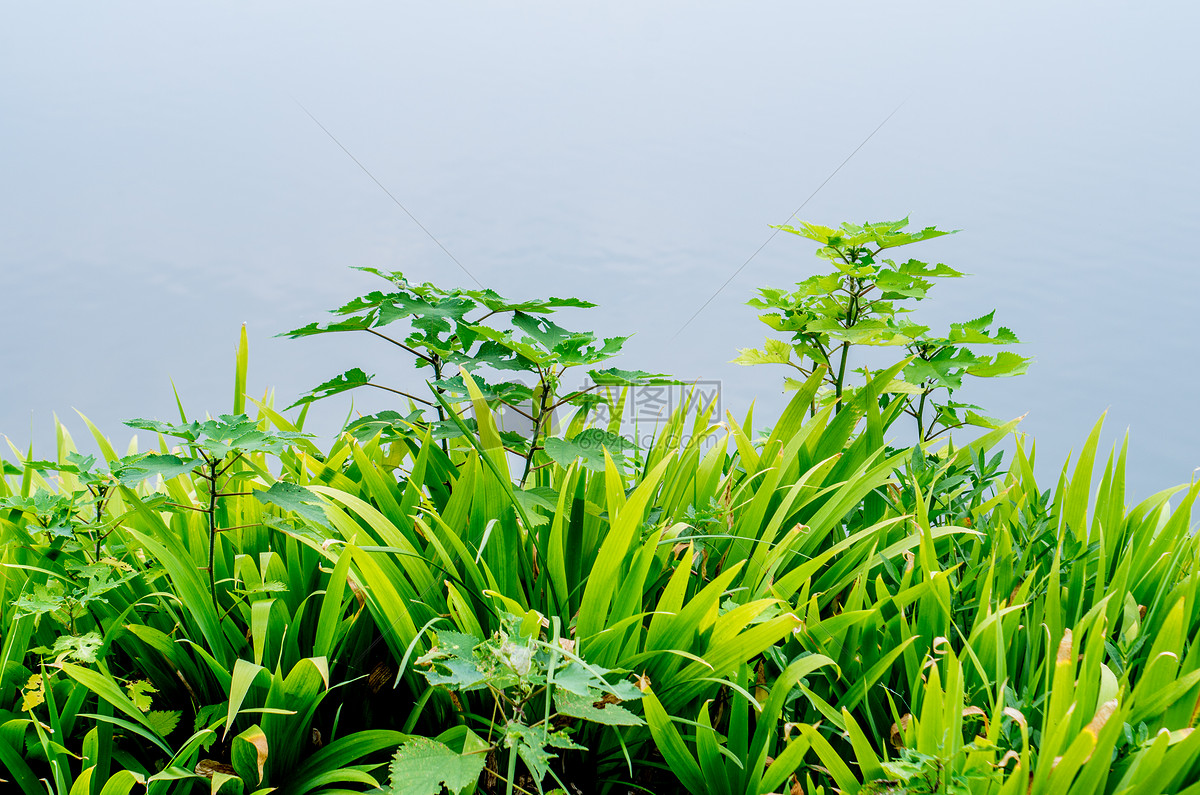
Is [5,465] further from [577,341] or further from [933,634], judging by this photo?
[933,634]

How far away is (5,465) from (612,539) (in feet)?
6.65

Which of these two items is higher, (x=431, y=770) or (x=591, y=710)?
(x=591, y=710)

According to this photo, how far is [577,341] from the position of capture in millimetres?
1875

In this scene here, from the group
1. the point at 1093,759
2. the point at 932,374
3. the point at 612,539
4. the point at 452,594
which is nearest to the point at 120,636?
the point at 452,594

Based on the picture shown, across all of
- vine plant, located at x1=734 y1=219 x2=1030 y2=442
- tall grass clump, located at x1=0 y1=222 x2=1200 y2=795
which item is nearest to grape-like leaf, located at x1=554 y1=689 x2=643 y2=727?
tall grass clump, located at x1=0 y1=222 x2=1200 y2=795

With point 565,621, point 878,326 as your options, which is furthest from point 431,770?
point 878,326

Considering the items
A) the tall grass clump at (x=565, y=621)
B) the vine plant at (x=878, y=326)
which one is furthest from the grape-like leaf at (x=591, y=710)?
the vine plant at (x=878, y=326)

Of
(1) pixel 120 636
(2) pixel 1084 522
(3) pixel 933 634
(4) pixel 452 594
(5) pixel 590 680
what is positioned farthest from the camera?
(2) pixel 1084 522

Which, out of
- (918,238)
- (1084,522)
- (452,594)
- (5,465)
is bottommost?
(5,465)

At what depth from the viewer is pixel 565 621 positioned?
186 cm

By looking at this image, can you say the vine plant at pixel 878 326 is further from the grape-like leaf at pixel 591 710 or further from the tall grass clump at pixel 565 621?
the grape-like leaf at pixel 591 710

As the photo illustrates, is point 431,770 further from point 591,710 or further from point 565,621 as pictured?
point 565,621

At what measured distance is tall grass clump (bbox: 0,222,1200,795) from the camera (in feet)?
4.71

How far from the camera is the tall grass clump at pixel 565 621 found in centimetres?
144
